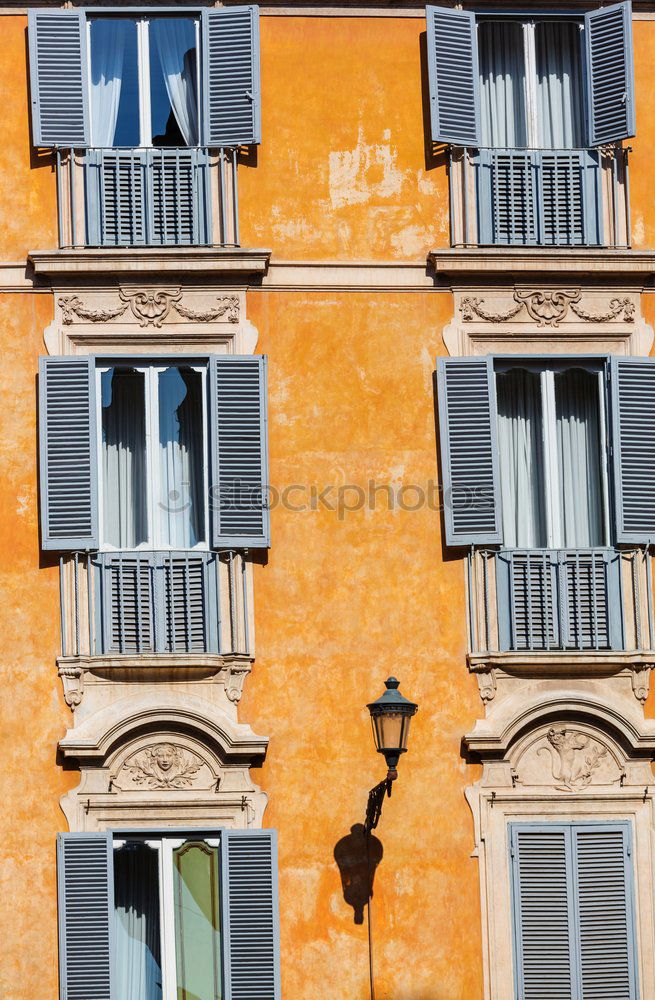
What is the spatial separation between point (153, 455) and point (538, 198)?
4417mm

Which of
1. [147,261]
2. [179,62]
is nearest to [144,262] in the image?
[147,261]

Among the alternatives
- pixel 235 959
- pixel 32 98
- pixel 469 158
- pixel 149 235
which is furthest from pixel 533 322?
pixel 235 959

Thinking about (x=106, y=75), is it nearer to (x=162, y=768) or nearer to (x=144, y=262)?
(x=144, y=262)

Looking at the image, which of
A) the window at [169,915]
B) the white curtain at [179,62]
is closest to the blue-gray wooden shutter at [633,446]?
the window at [169,915]

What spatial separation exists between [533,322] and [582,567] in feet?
7.75

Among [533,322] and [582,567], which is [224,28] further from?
[582,567]

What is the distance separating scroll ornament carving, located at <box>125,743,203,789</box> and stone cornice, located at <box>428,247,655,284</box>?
16.8ft

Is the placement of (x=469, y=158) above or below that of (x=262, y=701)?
above

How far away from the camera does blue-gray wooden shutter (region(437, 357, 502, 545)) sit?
1903 centimetres

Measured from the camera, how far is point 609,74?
20.0 metres

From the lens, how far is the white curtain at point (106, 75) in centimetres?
1988

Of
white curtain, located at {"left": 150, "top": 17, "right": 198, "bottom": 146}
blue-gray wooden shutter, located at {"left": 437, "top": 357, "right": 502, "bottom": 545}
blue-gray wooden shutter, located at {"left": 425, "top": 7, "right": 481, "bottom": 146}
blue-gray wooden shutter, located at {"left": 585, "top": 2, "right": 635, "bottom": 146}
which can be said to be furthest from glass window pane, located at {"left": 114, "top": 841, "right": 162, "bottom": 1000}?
blue-gray wooden shutter, located at {"left": 585, "top": 2, "right": 635, "bottom": 146}

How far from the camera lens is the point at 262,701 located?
18609 millimetres

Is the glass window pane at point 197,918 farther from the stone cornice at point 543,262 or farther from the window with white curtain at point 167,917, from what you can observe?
the stone cornice at point 543,262
